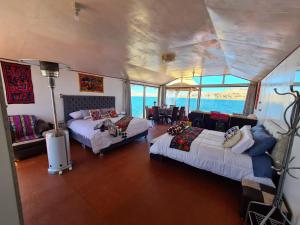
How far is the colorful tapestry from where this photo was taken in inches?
118

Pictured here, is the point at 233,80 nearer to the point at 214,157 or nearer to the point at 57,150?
the point at 214,157

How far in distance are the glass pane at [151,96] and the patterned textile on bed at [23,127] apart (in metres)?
4.96

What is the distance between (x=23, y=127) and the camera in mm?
3109

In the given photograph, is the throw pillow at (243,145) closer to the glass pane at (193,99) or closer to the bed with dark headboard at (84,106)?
the bed with dark headboard at (84,106)

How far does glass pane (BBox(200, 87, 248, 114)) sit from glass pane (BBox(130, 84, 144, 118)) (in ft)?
10.0

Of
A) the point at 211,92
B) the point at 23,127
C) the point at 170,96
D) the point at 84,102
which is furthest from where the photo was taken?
the point at 170,96

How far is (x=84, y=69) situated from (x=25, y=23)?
2.15m

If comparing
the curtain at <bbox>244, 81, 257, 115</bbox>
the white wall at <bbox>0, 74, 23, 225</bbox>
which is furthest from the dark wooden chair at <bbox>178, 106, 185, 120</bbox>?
the white wall at <bbox>0, 74, 23, 225</bbox>

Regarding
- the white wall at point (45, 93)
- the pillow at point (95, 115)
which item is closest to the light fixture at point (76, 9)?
the white wall at point (45, 93)

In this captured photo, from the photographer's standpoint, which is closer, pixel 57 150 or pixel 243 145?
pixel 243 145

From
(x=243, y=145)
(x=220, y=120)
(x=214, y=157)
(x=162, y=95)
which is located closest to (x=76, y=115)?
(x=214, y=157)

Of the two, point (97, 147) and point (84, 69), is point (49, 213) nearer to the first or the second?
point (97, 147)

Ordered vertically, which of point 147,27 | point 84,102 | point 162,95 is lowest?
point 84,102

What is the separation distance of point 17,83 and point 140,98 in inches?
186
